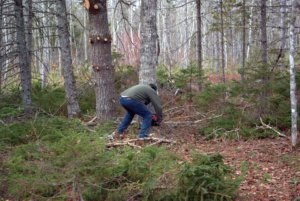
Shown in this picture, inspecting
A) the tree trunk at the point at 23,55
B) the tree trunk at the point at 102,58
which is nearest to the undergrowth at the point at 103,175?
the tree trunk at the point at 102,58

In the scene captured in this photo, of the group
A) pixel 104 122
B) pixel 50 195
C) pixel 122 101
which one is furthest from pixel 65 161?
pixel 104 122

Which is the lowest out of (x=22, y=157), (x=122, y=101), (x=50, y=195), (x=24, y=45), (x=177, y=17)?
(x=50, y=195)

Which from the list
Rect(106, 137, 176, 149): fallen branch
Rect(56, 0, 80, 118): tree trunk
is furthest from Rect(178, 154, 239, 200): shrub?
Rect(56, 0, 80, 118): tree trunk

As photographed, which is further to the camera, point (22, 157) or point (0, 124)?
point (0, 124)

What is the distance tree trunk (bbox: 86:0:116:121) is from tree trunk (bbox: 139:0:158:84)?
0.92 metres

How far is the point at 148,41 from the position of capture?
9141mm

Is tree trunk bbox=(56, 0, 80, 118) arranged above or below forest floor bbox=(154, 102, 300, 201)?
above

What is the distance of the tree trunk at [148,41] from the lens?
9086 millimetres

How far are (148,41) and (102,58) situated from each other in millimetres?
1218

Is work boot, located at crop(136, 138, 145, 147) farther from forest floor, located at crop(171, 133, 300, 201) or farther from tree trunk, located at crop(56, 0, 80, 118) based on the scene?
tree trunk, located at crop(56, 0, 80, 118)

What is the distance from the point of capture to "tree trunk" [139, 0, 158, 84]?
909 centimetres

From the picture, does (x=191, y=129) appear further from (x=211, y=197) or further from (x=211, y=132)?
(x=211, y=197)

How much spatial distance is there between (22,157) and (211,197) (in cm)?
299

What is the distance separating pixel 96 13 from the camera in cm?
941
